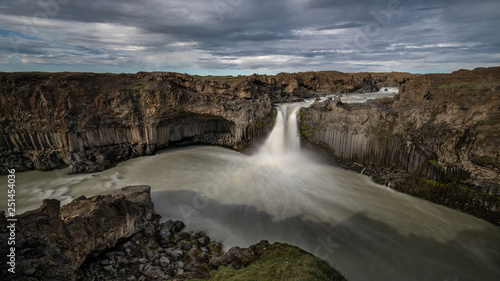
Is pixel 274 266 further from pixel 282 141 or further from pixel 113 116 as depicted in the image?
pixel 113 116

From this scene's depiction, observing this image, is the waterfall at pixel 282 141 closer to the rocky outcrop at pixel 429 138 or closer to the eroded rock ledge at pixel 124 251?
the rocky outcrop at pixel 429 138

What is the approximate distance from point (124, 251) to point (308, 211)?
36.6 ft

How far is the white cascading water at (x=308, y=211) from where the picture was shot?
11.8 metres

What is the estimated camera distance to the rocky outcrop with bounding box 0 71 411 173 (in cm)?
2203

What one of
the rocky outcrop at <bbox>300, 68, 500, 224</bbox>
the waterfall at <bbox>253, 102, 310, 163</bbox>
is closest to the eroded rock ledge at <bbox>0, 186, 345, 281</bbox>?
the waterfall at <bbox>253, 102, 310, 163</bbox>

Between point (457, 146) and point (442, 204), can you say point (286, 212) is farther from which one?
point (457, 146)

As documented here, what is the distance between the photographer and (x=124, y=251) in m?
10.9

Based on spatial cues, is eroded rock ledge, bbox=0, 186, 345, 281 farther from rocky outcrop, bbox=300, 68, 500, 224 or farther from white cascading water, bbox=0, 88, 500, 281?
rocky outcrop, bbox=300, 68, 500, 224

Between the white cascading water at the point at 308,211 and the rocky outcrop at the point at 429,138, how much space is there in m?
1.49

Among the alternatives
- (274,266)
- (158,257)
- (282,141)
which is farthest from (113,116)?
(274,266)

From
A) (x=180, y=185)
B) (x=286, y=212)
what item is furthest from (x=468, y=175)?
(x=180, y=185)

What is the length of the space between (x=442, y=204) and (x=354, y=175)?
6439mm

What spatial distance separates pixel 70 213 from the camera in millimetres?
10805

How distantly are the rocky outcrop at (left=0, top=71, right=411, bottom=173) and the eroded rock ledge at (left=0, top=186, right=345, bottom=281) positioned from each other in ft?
43.4
